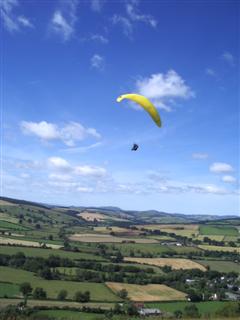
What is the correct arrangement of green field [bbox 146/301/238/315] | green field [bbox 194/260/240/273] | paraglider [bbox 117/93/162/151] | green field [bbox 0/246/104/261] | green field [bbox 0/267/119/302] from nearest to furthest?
1. paraglider [bbox 117/93/162/151]
2. green field [bbox 146/301/238/315]
3. green field [bbox 0/267/119/302]
4. green field [bbox 0/246/104/261]
5. green field [bbox 194/260/240/273]

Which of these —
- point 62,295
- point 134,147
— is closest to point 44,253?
point 62,295

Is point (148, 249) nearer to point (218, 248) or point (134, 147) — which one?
point (218, 248)

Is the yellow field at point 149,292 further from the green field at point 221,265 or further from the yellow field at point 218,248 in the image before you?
the yellow field at point 218,248

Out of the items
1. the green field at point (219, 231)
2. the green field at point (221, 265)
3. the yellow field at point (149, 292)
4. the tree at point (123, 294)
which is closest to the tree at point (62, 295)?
the tree at point (123, 294)

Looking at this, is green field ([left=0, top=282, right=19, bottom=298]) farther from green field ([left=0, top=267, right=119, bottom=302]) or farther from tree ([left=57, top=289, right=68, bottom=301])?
tree ([left=57, top=289, right=68, bottom=301])

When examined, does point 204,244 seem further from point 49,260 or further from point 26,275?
point 26,275

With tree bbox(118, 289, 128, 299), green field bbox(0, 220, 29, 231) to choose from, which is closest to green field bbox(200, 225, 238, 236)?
green field bbox(0, 220, 29, 231)
